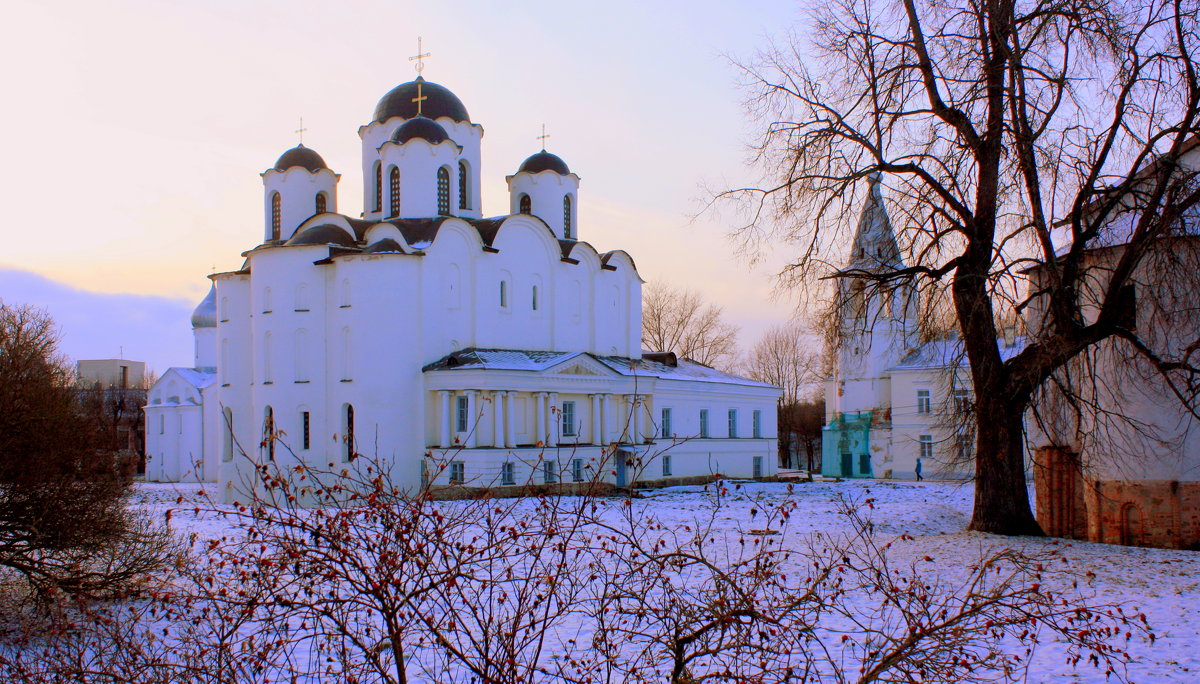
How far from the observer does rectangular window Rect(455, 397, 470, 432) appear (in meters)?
32.9

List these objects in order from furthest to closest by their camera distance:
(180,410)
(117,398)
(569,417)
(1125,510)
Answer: (117,398), (180,410), (569,417), (1125,510)

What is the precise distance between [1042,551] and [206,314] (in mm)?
47468

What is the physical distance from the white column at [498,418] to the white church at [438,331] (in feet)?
0.14

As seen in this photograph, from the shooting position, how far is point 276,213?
39.1m

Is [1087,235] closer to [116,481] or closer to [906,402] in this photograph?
[116,481]

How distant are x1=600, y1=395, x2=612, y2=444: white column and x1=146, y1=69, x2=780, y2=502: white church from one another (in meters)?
0.08

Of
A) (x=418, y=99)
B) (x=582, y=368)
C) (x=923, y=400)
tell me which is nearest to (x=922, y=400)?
(x=923, y=400)

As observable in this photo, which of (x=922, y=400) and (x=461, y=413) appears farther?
(x=922, y=400)

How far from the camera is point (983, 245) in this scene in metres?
17.8

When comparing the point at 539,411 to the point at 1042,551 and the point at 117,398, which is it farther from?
the point at 117,398

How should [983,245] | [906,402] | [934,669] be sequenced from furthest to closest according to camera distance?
[906,402], [983,245], [934,669]

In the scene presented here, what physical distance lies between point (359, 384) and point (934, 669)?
28013mm

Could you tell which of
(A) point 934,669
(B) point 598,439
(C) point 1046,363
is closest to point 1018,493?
(C) point 1046,363

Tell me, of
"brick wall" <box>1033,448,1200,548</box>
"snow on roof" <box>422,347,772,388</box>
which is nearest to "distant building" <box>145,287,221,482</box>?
"snow on roof" <box>422,347,772,388</box>
